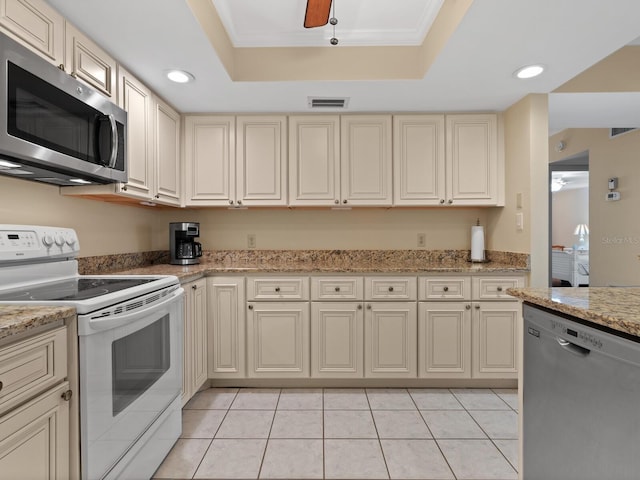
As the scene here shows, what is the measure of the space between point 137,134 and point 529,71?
252 centimetres

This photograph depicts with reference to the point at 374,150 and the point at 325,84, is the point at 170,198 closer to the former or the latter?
the point at 325,84

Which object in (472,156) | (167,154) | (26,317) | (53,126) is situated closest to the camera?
(26,317)

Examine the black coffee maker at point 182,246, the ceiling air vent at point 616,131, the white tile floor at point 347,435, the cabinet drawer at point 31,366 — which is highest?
the ceiling air vent at point 616,131

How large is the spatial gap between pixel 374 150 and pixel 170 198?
65.7 inches

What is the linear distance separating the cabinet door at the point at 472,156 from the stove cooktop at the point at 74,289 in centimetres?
238

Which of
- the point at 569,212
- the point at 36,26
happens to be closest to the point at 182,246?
the point at 36,26

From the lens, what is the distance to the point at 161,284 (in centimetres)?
167

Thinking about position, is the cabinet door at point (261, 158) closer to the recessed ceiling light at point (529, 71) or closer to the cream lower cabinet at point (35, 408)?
the recessed ceiling light at point (529, 71)

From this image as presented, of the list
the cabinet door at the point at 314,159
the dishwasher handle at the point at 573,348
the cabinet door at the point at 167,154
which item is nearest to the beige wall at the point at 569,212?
the cabinet door at the point at 314,159

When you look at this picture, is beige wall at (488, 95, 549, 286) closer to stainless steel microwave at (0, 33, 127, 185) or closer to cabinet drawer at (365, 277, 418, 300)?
cabinet drawer at (365, 277, 418, 300)

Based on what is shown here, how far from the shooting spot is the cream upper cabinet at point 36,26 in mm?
1279

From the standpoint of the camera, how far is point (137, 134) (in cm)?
214

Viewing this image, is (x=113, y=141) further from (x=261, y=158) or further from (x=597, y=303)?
(x=597, y=303)

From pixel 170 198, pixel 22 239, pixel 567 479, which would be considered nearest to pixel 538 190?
pixel 567 479
